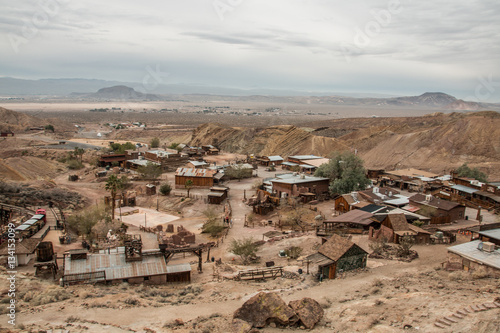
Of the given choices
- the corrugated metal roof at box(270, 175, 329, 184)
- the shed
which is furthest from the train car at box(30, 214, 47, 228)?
the corrugated metal roof at box(270, 175, 329, 184)

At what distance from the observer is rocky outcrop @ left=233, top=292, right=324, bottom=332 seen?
14.3m

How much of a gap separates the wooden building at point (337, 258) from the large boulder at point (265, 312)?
7342 mm

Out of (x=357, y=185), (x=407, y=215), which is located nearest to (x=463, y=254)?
(x=407, y=215)

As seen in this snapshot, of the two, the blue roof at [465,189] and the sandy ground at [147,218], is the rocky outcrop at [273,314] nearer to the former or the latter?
the sandy ground at [147,218]

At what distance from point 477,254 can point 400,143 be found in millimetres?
64444

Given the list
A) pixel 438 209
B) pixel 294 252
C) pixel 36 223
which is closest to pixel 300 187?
pixel 438 209

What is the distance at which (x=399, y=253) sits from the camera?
2461cm

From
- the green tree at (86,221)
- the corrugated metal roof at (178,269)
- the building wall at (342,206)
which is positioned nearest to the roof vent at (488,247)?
the corrugated metal roof at (178,269)

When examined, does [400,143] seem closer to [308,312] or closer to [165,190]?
[165,190]

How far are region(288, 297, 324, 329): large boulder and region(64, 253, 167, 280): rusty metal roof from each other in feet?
31.9

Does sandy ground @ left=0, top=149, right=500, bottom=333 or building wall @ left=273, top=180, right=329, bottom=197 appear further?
building wall @ left=273, top=180, right=329, bottom=197

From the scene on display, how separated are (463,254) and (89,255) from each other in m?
21.7

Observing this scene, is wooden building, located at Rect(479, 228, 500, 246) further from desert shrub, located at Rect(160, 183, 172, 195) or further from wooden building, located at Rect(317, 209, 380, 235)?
desert shrub, located at Rect(160, 183, 172, 195)

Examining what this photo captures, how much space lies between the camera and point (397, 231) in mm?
28062
